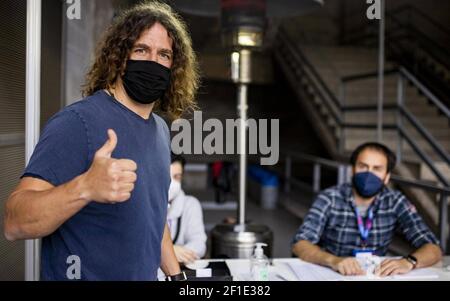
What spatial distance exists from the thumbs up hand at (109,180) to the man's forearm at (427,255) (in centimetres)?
147

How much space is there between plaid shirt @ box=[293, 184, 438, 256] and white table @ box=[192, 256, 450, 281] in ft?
0.54

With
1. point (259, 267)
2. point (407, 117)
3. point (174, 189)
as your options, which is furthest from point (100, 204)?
point (407, 117)

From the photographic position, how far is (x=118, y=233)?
95cm

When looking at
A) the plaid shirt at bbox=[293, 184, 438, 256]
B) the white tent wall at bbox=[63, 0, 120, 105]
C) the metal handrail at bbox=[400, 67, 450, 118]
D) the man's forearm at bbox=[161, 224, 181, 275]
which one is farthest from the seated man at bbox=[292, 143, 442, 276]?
the metal handrail at bbox=[400, 67, 450, 118]

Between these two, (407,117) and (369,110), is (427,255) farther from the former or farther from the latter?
(369,110)

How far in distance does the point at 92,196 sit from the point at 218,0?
1.73 meters

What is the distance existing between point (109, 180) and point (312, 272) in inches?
46.3

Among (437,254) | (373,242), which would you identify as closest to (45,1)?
(373,242)

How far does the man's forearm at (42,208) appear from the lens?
30.7 inches

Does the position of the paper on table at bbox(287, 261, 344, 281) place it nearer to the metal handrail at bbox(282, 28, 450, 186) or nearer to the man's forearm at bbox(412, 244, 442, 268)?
the man's forearm at bbox(412, 244, 442, 268)

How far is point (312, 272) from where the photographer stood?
171 cm

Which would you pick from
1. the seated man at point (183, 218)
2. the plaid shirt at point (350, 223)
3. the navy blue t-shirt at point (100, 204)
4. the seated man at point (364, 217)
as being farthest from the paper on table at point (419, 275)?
the navy blue t-shirt at point (100, 204)

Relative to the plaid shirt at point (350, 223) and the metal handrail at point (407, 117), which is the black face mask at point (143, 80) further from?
the metal handrail at point (407, 117)

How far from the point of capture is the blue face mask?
1931 millimetres
